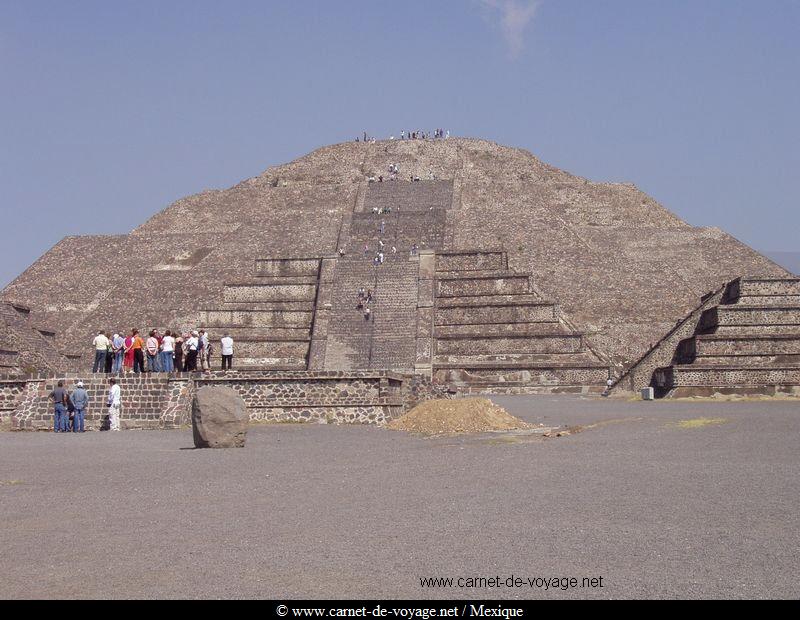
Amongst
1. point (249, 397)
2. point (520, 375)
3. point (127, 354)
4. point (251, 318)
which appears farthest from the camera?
point (251, 318)

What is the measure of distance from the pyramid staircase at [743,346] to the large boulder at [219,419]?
55.4ft

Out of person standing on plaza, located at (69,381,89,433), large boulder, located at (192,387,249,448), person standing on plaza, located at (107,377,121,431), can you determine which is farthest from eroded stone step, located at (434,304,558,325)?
large boulder, located at (192,387,249,448)

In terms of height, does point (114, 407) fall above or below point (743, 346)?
below

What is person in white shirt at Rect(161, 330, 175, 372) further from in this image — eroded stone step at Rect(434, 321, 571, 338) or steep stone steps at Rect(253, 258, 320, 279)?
steep stone steps at Rect(253, 258, 320, 279)

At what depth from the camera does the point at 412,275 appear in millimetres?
38844

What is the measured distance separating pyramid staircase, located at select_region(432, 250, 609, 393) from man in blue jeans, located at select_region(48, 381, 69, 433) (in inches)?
579

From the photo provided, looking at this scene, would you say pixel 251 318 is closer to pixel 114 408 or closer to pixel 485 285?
pixel 485 285

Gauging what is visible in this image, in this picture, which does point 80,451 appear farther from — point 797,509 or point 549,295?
point 549,295

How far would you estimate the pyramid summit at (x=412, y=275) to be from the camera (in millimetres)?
34844

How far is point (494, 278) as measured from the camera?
37.5 meters

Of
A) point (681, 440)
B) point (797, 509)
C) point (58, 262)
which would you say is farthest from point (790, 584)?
point (58, 262)

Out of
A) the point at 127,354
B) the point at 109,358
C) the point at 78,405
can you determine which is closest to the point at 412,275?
the point at 127,354

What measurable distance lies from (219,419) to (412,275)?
2410 cm

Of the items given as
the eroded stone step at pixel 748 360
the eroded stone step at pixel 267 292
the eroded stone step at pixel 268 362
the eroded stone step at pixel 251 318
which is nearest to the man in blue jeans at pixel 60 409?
the eroded stone step at pixel 268 362
